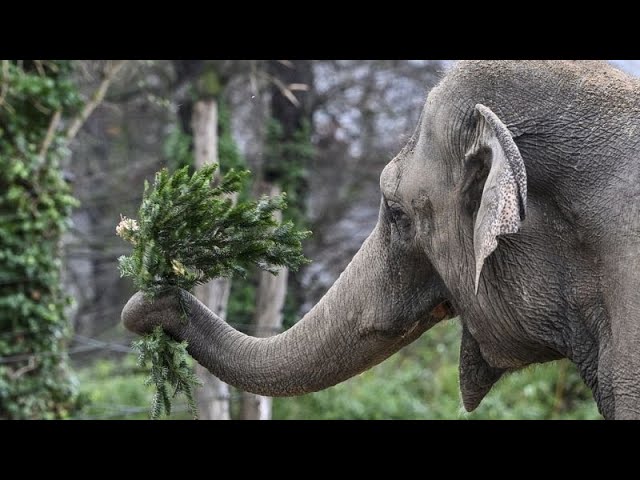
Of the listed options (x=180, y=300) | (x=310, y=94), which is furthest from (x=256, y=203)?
(x=310, y=94)

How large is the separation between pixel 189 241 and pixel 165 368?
0.37 metres

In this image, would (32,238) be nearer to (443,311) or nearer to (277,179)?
(277,179)

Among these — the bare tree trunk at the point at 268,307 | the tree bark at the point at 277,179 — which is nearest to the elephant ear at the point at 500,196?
the tree bark at the point at 277,179

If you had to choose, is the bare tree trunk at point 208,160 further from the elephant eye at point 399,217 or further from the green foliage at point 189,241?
the elephant eye at point 399,217

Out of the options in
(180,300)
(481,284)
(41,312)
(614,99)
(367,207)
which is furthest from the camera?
(367,207)

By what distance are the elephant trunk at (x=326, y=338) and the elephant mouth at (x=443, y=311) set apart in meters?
0.02

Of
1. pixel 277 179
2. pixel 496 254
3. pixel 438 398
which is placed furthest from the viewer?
pixel 438 398

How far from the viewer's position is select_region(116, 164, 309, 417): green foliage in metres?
2.78

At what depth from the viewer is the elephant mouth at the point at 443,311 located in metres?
2.98

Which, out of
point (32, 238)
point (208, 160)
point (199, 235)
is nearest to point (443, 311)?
point (199, 235)

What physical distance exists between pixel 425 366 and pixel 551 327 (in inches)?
343

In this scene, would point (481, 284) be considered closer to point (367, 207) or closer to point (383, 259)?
point (383, 259)

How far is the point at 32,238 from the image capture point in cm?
704

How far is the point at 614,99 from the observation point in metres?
2.56
